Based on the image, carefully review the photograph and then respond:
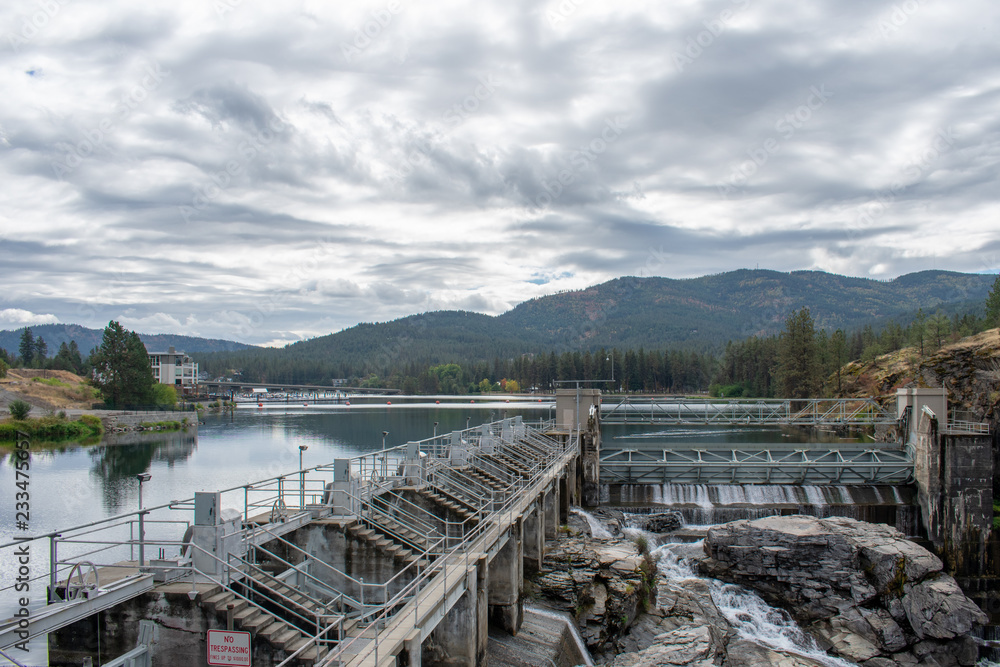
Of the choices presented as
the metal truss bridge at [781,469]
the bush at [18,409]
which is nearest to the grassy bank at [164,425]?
the bush at [18,409]

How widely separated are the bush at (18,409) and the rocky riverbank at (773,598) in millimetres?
95250

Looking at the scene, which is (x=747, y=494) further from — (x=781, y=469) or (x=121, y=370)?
(x=121, y=370)

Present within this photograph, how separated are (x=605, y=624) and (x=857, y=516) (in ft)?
86.1

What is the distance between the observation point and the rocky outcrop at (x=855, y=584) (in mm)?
28562

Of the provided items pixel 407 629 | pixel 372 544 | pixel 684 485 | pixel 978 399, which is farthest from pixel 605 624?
pixel 978 399

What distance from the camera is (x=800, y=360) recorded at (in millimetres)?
110312

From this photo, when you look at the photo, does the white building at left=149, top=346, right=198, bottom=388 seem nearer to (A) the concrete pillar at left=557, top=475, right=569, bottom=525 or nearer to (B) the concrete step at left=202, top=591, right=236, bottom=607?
(A) the concrete pillar at left=557, top=475, right=569, bottom=525

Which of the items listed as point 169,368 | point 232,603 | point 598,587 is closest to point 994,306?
point 598,587

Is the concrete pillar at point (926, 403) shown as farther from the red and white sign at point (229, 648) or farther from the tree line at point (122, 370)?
the tree line at point (122, 370)

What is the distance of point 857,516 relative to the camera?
41.7 metres

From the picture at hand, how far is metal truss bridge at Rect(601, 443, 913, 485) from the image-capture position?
44094mm

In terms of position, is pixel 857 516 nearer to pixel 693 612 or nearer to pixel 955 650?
pixel 955 650

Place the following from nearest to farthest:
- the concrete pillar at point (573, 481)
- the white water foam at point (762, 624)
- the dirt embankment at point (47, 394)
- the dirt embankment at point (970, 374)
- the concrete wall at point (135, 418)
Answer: the white water foam at point (762, 624), the concrete pillar at point (573, 481), the dirt embankment at point (970, 374), the concrete wall at point (135, 418), the dirt embankment at point (47, 394)

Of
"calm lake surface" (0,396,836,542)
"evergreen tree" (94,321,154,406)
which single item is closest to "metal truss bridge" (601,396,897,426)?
"calm lake surface" (0,396,836,542)
